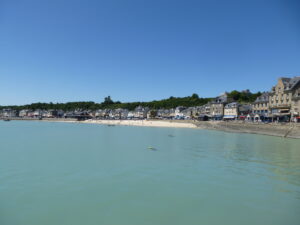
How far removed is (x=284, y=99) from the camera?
58594 millimetres

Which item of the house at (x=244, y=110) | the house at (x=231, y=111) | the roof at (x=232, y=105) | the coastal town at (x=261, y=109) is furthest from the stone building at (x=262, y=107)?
the roof at (x=232, y=105)

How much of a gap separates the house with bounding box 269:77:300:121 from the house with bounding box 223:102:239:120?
16.5 meters

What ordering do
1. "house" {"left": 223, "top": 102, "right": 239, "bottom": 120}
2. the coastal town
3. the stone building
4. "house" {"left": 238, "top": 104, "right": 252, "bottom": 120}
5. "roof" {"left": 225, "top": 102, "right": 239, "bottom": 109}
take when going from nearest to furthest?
the coastal town, the stone building, "house" {"left": 238, "top": 104, "right": 252, "bottom": 120}, "house" {"left": 223, "top": 102, "right": 239, "bottom": 120}, "roof" {"left": 225, "top": 102, "right": 239, "bottom": 109}

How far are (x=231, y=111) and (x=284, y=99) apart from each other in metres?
24.5

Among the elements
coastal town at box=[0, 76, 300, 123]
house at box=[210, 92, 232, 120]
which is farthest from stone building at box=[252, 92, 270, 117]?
house at box=[210, 92, 232, 120]

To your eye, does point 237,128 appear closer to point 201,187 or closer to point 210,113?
point 210,113

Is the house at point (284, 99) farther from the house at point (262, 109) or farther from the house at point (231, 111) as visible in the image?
the house at point (231, 111)

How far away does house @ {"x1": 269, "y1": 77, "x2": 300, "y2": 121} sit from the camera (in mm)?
56250


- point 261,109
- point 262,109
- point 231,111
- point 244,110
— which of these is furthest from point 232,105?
point 262,109

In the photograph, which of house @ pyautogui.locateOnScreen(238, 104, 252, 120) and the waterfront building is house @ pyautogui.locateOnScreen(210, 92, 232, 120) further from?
the waterfront building

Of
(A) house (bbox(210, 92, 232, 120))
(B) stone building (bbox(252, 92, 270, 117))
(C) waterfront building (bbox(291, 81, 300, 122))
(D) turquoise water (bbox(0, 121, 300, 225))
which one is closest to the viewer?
(D) turquoise water (bbox(0, 121, 300, 225))

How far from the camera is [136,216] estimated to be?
899cm

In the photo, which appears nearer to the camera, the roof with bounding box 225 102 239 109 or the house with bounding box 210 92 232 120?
the roof with bounding box 225 102 239 109

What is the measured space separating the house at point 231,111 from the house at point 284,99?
16.5 m
